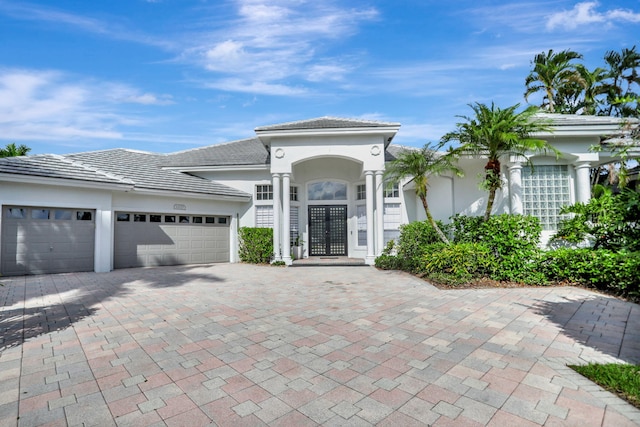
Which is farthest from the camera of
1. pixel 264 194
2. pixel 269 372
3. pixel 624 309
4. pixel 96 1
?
pixel 264 194

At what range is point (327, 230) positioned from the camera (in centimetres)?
1439

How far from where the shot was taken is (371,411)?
251cm

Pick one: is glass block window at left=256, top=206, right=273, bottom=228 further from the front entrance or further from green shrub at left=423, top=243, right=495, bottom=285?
green shrub at left=423, top=243, right=495, bottom=285

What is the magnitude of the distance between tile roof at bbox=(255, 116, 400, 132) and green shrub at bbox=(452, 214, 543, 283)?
17.3ft

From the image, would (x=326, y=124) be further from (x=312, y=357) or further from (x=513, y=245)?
(x=312, y=357)

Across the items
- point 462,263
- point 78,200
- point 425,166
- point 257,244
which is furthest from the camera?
point 257,244

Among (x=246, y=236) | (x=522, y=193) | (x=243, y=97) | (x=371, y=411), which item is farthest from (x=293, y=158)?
(x=371, y=411)

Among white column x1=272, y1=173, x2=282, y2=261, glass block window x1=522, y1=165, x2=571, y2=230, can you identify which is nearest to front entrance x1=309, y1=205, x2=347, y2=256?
white column x1=272, y1=173, x2=282, y2=261

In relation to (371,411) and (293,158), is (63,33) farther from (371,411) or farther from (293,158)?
(371,411)

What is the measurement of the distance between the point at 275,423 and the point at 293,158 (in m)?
10.4

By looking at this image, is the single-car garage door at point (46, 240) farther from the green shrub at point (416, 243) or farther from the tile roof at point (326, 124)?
the green shrub at point (416, 243)

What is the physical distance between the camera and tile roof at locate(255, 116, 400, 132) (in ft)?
37.9

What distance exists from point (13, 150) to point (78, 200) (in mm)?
14136

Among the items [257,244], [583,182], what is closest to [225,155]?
[257,244]
